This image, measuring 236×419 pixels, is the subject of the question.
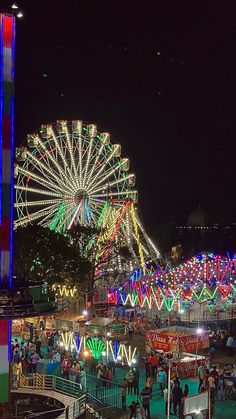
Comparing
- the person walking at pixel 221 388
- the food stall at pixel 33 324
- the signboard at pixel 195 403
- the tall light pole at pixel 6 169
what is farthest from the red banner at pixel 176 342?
the signboard at pixel 195 403

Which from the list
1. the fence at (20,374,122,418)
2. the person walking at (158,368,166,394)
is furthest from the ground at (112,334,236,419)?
the fence at (20,374,122,418)

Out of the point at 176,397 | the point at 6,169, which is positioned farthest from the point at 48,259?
the point at 6,169

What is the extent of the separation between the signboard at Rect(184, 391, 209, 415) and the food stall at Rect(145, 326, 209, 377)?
8.48m

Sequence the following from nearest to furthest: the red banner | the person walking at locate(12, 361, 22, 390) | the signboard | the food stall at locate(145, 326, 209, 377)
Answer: the signboard < the person walking at locate(12, 361, 22, 390) < the food stall at locate(145, 326, 209, 377) < the red banner

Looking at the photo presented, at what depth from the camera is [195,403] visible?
1055cm

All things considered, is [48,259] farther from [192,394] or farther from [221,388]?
[221,388]

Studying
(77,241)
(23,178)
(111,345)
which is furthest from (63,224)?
(111,345)

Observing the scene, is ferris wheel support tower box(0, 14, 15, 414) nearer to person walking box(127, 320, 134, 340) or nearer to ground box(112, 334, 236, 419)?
ground box(112, 334, 236, 419)

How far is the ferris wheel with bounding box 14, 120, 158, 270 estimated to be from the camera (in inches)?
1393

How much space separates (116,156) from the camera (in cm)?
3797

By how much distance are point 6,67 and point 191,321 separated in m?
17.7

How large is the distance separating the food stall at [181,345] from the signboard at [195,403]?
27.8ft

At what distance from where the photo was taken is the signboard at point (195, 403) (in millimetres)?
10383

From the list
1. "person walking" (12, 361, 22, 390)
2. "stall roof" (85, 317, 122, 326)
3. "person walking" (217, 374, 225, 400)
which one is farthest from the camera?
"stall roof" (85, 317, 122, 326)
